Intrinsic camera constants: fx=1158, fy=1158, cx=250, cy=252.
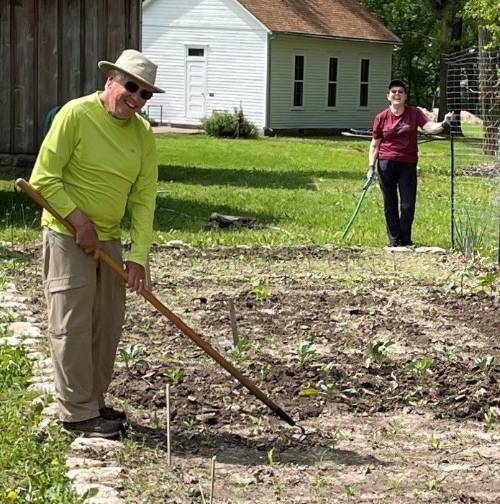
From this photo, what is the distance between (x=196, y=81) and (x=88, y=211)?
1266 inches

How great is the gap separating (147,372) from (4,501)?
2075 millimetres

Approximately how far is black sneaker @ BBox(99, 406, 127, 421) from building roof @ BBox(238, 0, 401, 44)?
3027cm

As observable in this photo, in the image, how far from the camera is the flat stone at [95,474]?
190 inches

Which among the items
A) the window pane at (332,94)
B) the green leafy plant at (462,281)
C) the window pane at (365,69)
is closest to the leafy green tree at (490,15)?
the window pane at (332,94)

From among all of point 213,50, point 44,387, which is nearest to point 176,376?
point 44,387

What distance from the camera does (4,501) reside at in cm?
460

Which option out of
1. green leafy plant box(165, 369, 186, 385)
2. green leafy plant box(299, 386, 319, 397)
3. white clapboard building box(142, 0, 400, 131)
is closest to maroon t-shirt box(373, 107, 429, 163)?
green leafy plant box(165, 369, 186, 385)

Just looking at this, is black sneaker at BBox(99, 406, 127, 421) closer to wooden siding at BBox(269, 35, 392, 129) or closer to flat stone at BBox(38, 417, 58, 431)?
flat stone at BBox(38, 417, 58, 431)

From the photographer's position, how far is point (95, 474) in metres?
4.91

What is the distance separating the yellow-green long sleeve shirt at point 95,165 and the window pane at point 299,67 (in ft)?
106

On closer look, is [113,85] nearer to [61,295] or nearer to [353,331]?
[61,295]

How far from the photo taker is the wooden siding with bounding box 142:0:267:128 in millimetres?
35812

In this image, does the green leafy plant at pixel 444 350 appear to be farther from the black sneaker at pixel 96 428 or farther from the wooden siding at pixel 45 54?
the wooden siding at pixel 45 54

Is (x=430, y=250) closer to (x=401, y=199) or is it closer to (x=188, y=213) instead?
(x=401, y=199)
